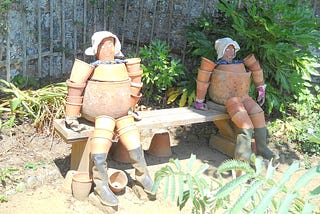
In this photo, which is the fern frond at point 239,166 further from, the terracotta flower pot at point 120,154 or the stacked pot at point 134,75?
the terracotta flower pot at point 120,154

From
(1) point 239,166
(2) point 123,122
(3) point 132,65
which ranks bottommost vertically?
(2) point 123,122

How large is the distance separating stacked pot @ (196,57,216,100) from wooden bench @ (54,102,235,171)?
199 mm

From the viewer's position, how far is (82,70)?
3.72 meters

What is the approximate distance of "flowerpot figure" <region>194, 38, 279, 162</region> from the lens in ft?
14.8

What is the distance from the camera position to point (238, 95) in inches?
184

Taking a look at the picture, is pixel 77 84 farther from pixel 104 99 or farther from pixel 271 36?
pixel 271 36

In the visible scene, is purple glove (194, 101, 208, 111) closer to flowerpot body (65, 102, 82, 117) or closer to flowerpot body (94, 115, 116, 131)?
flowerpot body (94, 115, 116, 131)

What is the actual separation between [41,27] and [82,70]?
85.2 inches

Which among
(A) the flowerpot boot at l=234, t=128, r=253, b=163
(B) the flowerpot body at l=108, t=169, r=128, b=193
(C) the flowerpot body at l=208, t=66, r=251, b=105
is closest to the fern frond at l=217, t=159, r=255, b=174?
(B) the flowerpot body at l=108, t=169, r=128, b=193

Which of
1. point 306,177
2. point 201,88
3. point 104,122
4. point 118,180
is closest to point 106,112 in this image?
point 104,122

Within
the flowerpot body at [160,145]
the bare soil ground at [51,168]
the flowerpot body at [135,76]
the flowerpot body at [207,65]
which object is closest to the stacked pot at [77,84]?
the flowerpot body at [135,76]

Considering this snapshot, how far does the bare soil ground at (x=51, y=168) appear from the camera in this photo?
12.4ft

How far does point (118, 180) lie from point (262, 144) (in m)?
1.64

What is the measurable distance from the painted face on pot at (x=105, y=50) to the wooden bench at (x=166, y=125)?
61 centimetres
